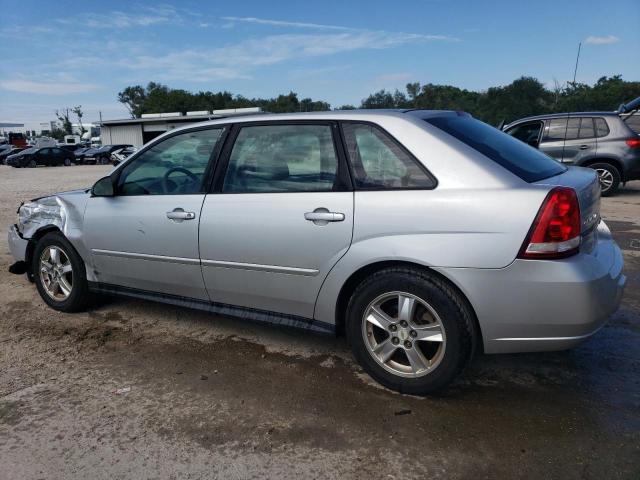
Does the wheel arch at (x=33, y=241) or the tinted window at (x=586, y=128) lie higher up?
the tinted window at (x=586, y=128)

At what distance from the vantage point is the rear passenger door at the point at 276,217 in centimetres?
305

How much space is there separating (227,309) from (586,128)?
9.41m

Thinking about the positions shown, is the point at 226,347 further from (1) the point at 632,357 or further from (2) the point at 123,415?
(1) the point at 632,357

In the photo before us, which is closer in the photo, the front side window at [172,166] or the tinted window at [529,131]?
the front side window at [172,166]

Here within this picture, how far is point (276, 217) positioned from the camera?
10.4 ft

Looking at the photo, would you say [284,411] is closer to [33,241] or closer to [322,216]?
[322,216]

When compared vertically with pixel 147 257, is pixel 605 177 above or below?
below

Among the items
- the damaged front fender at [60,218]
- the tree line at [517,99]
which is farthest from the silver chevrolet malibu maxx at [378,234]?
the tree line at [517,99]

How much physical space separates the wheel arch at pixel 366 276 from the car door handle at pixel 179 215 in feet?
3.90

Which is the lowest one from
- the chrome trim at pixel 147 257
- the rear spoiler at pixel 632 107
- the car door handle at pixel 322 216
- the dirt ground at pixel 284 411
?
the dirt ground at pixel 284 411

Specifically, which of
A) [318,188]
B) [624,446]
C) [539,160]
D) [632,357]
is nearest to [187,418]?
[318,188]

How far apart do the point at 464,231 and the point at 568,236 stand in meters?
0.50

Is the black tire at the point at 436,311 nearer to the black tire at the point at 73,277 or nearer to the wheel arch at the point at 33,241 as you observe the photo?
the black tire at the point at 73,277

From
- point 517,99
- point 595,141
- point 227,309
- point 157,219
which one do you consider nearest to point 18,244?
point 157,219
